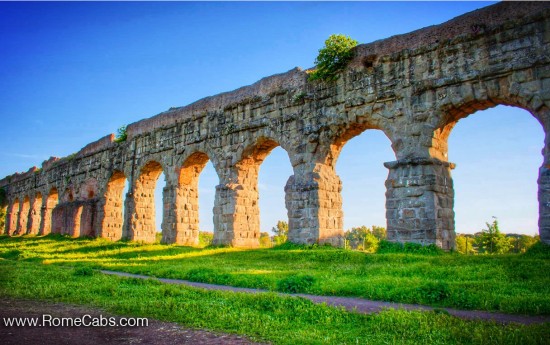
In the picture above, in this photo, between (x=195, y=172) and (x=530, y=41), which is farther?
(x=195, y=172)

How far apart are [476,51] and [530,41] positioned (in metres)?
1.25

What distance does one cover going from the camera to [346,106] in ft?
45.2

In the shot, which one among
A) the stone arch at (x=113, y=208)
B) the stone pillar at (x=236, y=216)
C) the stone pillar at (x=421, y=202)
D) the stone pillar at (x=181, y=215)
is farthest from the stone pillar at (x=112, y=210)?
the stone pillar at (x=421, y=202)

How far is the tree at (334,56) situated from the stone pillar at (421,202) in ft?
13.3

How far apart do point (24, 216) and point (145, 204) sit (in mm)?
22063

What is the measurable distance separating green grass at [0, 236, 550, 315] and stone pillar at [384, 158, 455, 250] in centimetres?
78

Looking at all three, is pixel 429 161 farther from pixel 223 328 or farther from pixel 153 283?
pixel 223 328

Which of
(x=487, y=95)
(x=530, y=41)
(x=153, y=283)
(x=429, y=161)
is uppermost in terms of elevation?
(x=530, y=41)

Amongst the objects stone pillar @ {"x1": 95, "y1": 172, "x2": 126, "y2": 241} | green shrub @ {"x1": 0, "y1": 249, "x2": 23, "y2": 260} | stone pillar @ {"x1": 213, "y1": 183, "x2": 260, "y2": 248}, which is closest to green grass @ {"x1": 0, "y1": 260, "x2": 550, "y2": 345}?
stone pillar @ {"x1": 213, "y1": 183, "x2": 260, "y2": 248}

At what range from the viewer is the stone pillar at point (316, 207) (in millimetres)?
13711

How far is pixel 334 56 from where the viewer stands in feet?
46.9

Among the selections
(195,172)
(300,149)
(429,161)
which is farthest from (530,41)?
(195,172)

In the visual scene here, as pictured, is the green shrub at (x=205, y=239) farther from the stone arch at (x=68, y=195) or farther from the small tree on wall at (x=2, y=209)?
the small tree on wall at (x=2, y=209)

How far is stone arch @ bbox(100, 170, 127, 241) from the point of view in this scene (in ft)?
76.4
